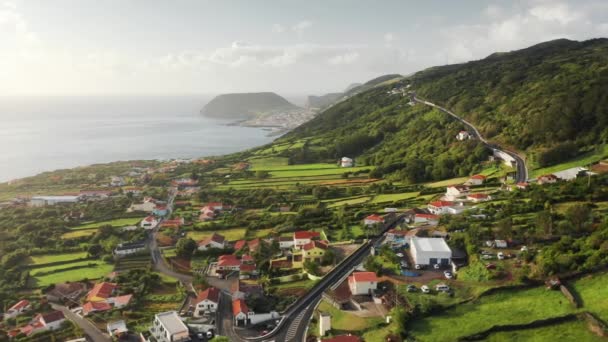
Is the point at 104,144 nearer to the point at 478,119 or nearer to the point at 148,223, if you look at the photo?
the point at 148,223

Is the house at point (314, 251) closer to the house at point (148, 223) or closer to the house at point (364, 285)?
the house at point (364, 285)

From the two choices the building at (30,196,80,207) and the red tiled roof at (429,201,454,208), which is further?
the building at (30,196,80,207)

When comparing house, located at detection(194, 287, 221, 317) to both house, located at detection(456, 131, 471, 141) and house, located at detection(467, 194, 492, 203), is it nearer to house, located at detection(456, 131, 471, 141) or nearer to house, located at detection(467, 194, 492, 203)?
house, located at detection(467, 194, 492, 203)

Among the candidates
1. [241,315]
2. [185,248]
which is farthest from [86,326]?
[185,248]

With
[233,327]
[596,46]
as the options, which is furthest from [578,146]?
[596,46]

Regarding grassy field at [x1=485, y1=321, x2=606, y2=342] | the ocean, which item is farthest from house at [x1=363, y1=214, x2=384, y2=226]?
the ocean

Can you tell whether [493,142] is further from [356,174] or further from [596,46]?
[596,46]
